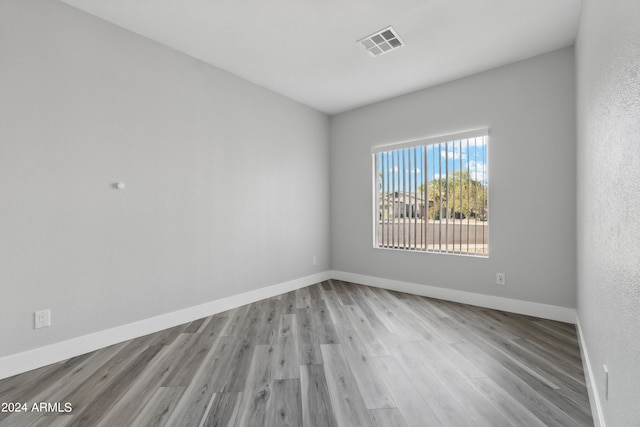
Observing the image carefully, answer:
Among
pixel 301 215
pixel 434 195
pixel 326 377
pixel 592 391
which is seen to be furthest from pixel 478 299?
pixel 301 215

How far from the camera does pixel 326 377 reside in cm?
193

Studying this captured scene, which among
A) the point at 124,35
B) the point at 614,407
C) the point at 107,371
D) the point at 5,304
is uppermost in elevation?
the point at 124,35

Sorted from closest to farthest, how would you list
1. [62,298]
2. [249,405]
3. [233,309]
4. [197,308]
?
1. [249,405]
2. [62,298]
3. [197,308]
4. [233,309]

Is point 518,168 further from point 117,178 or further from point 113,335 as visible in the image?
point 113,335

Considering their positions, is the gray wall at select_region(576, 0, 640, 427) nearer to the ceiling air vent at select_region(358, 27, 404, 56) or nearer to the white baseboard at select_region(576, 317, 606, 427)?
the white baseboard at select_region(576, 317, 606, 427)

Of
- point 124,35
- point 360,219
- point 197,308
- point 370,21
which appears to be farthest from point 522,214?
point 124,35

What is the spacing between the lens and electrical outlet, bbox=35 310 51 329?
6.81 feet

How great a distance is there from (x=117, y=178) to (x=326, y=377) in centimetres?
235

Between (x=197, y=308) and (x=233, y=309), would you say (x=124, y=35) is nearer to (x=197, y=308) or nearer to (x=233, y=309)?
(x=197, y=308)

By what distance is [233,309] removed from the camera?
333 cm

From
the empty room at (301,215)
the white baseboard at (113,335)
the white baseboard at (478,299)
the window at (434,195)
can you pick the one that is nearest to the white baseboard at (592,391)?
the empty room at (301,215)

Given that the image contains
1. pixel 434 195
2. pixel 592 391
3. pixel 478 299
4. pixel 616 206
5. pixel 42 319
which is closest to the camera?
pixel 616 206

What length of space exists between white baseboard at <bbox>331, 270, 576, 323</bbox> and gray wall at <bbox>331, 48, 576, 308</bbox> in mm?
62

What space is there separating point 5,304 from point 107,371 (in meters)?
0.81
